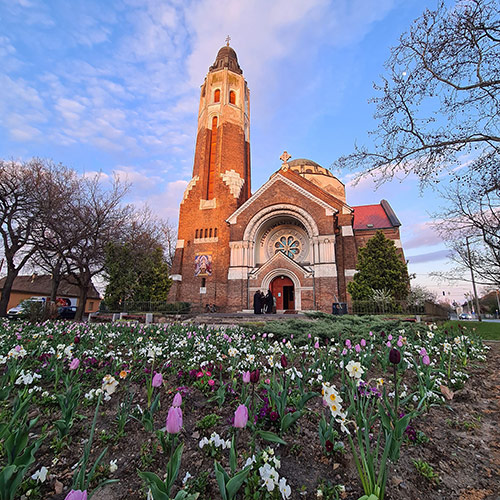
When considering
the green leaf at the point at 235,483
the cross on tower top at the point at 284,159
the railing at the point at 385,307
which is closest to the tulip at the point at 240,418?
the green leaf at the point at 235,483

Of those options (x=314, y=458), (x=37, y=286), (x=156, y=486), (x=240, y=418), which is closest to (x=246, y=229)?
(x=314, y=458)

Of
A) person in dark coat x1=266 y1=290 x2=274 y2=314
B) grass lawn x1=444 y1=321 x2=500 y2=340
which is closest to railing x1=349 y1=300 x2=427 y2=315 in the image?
grass lawn x1=444 y1=321 x2=500 y2=340

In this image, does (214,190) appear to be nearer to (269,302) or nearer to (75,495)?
(269,302)

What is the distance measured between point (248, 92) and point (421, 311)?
2885 cm

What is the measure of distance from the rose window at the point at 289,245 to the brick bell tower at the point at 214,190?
4525 millimetres

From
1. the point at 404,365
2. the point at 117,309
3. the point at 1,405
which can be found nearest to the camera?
the point at 1,405

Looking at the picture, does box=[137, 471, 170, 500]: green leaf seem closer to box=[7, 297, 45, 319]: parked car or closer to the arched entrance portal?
box=[7, 297, 45, 319]: parked car

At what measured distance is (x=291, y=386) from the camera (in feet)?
11.2

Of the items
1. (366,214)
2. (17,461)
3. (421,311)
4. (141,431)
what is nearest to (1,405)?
(141,431)

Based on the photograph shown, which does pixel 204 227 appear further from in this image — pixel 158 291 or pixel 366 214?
pixel 366 214

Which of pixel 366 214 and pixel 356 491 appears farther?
pixel 366 214

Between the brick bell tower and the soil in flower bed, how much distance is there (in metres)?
20.4

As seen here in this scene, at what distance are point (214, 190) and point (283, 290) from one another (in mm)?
11315

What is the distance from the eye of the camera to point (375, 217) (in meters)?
31.1
